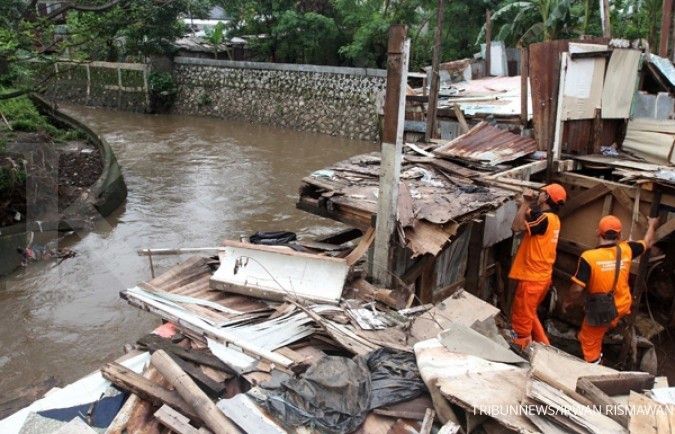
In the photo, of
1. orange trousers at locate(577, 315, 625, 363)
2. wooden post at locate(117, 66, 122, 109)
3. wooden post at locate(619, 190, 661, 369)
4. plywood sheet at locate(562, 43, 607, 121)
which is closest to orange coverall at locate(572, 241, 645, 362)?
orange trousers at locate(577, 315, 625, 363)

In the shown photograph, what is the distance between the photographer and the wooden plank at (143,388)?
360cm

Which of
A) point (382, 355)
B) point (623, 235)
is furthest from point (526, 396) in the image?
point (623, 235)

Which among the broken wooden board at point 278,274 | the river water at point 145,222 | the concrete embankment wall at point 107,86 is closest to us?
the broken wooden board at point 278,274

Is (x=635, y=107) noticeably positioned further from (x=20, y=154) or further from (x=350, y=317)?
(x=20, y=154)

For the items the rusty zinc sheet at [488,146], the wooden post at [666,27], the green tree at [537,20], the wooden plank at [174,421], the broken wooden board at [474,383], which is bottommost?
the wooden plank at [174,421]

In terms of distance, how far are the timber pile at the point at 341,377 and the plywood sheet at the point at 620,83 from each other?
15.0ft

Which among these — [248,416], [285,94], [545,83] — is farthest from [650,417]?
[285,94]

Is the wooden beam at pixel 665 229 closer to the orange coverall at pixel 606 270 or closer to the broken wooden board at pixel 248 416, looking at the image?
the orange coverall at pixel 606 270

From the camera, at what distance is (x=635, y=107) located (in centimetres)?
802

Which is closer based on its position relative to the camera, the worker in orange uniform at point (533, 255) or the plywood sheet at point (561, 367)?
the plywood sheet at point (561, 367)

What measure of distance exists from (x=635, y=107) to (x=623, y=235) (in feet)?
7.85

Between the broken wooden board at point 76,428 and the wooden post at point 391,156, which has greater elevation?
the wooden post at point 391,156

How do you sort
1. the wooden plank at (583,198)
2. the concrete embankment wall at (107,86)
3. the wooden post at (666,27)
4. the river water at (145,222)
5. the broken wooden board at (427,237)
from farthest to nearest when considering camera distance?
the concrete embankment wall at (107,86), the wooden post at (666,27), the river water at (145,222), the wooden plank at (583,198), the broken wooden board at (427,237)

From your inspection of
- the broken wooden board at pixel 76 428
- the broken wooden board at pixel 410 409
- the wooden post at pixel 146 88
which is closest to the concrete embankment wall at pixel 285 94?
the wooden post at pixel 146 88
